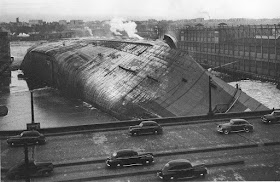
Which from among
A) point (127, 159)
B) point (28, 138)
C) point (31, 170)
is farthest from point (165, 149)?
point (28, 138)

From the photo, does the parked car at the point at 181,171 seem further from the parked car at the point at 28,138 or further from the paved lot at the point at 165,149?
the parked car at the point at 28,138

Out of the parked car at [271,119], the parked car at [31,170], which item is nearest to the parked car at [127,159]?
the parked car at [31,170]

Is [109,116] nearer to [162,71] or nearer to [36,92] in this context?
[162,71]

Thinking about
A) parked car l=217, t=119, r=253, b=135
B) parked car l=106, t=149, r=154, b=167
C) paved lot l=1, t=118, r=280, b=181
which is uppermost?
parked car l=217, t=119, r=253, b=135

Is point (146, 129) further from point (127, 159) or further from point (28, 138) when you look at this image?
point (28, 138)

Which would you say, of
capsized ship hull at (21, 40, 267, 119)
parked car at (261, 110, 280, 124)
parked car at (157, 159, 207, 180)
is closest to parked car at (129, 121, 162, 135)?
parked car at (157, 159, 207, 180)

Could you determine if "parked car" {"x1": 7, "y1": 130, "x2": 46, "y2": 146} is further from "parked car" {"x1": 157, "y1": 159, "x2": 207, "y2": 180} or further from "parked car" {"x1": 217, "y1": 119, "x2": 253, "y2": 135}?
"parked car" {"x1": 217, "y1": 119, "x2": 253, "y2": 135}

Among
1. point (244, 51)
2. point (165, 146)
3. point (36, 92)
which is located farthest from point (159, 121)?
point (244, 51)
